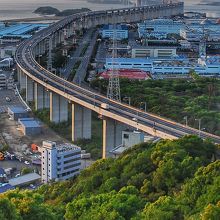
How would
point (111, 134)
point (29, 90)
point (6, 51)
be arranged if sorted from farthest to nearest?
point (6, 51)
point (29, 90)
point (111, 134)

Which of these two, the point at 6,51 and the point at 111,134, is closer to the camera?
Result: the point at 111,134

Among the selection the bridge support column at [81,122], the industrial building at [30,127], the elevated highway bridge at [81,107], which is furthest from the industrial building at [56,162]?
the industrial building at [30,127]

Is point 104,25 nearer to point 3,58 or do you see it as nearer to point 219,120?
point 3,58

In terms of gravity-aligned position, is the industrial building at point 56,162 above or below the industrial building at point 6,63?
below

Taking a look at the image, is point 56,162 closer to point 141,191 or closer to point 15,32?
point 141,191

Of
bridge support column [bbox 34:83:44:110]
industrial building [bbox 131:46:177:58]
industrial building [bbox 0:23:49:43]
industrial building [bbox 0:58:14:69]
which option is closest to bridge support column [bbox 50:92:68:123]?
bridge support column [bbox 34:83:44:110]

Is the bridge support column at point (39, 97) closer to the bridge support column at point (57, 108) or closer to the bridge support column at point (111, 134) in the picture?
the bridge support column at point (57, 108)

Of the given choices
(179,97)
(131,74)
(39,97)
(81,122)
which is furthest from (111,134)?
(131,74)
